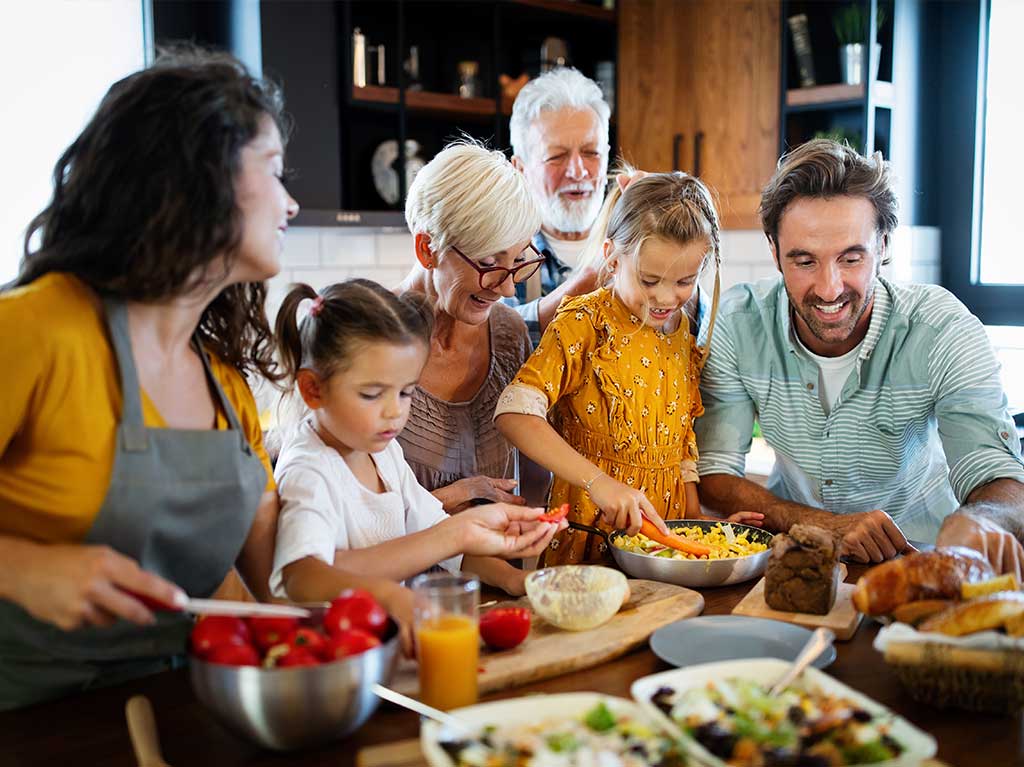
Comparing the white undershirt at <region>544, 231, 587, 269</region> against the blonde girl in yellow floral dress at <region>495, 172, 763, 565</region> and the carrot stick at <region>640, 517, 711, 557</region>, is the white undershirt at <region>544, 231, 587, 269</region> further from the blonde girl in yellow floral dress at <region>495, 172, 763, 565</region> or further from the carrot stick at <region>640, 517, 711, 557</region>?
the carrot stick at <region>640, 517, 711, 557</region>

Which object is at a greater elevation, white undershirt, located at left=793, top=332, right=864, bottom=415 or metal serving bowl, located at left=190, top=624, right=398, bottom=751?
white undershirt, located at left=793, top=332, right=864, bottom=415

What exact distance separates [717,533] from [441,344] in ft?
2.66

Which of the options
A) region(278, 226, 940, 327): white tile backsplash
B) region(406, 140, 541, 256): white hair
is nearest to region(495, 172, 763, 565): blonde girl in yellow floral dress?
region(406, 140, 541, 256): white hair

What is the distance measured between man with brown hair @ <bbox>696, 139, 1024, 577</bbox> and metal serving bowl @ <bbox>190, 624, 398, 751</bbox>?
1264 millimetres

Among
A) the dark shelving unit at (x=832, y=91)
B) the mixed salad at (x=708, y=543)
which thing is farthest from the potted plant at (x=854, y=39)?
the mixed salad at (x=708, y=543)

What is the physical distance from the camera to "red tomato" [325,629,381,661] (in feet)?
3.76

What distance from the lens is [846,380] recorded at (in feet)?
7.67

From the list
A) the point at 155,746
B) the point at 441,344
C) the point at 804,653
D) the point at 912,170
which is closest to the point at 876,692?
the point at 804,653

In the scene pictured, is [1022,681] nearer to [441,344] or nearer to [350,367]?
[350,367]

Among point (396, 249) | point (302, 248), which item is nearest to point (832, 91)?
point (396, 249)

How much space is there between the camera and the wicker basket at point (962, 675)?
121 centimetres

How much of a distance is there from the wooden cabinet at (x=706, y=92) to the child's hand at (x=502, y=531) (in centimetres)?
269

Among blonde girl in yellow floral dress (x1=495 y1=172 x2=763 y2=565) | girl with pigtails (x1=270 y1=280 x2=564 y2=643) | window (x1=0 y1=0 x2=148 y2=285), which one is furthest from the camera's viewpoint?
window (x1=0 y1=0 x2=148 y2=285)

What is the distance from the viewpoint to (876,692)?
4.40 feet
